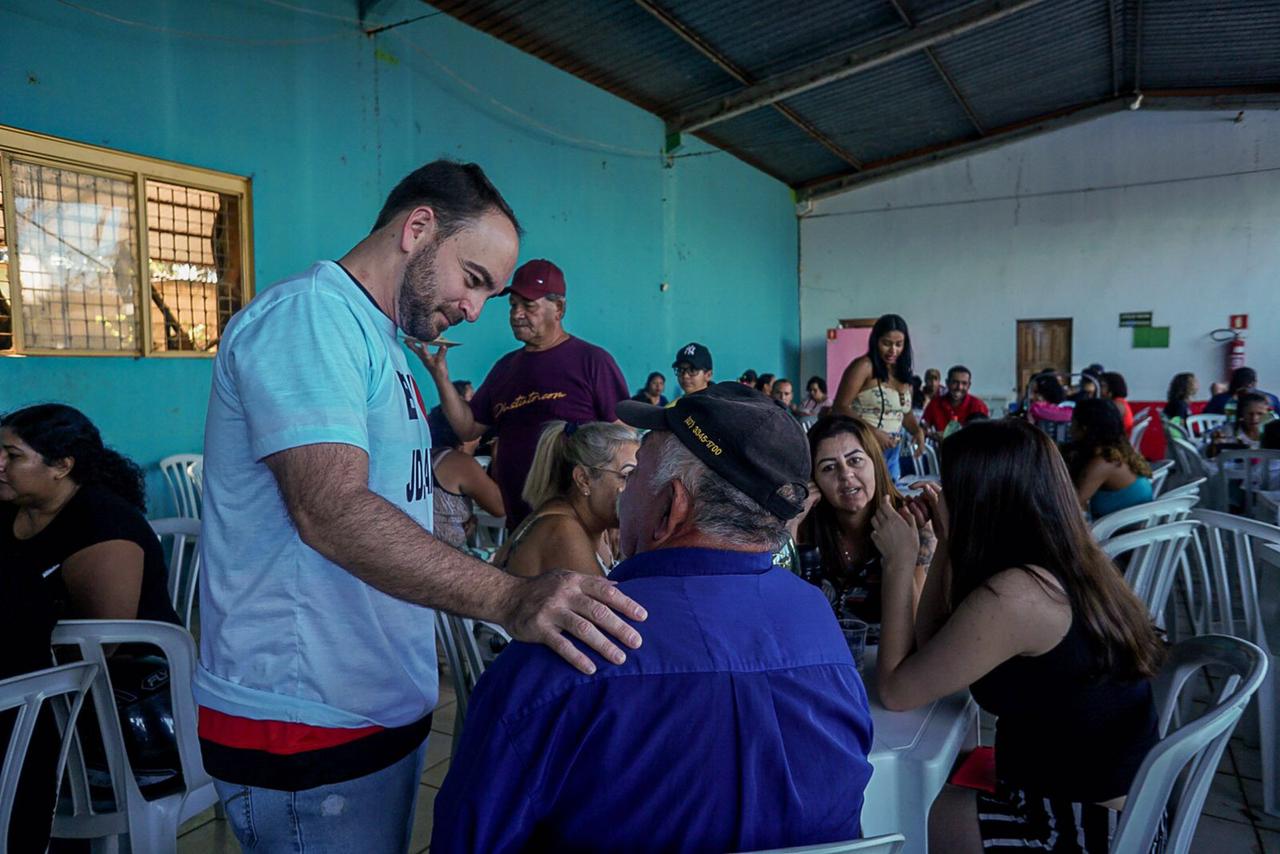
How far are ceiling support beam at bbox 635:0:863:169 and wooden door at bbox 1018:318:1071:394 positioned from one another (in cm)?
358

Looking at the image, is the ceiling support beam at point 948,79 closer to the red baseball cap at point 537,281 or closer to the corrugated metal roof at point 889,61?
the corrugated metal roof at point 889,61

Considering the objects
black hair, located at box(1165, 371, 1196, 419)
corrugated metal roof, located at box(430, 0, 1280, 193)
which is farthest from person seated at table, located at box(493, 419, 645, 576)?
black hair, located at box(1165, 371, 1196, 419)

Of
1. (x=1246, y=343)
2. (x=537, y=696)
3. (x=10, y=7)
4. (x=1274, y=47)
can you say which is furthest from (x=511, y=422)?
(x=1246, y=343)

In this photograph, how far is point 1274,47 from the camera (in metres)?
8.67

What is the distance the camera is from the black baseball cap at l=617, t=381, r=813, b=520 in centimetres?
98

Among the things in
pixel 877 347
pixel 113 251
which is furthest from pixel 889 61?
pixel 113 251

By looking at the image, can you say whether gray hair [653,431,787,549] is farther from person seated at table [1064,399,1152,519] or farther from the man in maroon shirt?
person seated at table [1064,399,1152,519]

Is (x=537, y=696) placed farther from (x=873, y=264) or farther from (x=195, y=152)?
(x=873, y=264)

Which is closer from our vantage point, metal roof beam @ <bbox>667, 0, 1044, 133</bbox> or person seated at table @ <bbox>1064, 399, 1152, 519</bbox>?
person seated at table @ <bbox>1064, 399, 1152, 519</bbox>

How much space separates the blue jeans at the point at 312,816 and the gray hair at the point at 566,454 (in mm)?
1198

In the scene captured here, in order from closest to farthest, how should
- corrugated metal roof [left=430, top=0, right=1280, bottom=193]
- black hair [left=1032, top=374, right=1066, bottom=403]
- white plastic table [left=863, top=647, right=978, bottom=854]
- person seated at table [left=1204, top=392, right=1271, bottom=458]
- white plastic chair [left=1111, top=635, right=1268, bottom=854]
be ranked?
white plastic chair [left=1111, top=635, right=1268, bottom=854] → white plastic table [left=863, top=647, right=978, bottom=854] → person seated at table [left=1204, top=392, right=1271, bottom=458] → black hair [left=1032, top=374, right=1066, bottom=403] → corrugated metal roof [left=430, top=0, right=1280, bottom=193]

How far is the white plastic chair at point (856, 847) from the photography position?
2.53 feet

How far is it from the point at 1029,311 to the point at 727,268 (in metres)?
4.43

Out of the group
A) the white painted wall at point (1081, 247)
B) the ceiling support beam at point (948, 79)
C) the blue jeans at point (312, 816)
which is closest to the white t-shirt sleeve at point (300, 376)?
the blue jeans at point (312, 816)
